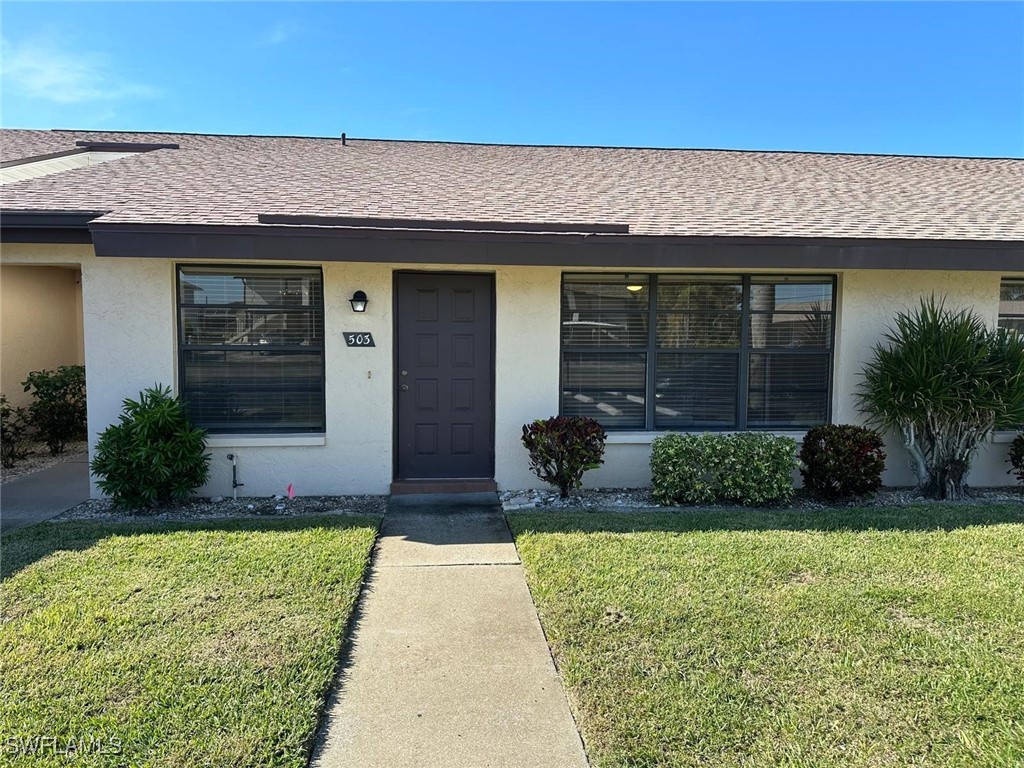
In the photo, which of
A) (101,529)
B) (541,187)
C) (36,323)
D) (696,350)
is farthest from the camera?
(36,323)

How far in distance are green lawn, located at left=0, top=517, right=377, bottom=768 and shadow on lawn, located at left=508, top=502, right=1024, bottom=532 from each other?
5.84 ft

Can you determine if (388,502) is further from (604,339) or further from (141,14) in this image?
(141,14)

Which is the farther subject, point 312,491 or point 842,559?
point 312,491

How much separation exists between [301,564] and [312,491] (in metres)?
2.35

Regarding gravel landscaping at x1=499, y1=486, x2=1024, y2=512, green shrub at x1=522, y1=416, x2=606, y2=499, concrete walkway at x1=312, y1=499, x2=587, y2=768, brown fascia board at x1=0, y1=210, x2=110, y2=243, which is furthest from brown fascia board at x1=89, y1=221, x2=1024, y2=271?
concrete walkway at x1=312, y1=499, x2=587, y2=768

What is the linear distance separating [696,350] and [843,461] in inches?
75.6

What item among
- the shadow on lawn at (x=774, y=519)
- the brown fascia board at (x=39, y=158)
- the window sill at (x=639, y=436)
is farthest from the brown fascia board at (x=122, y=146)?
the shadow on lawn at (x=774, y=519)

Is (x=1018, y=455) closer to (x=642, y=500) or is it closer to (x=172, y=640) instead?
(x=642, y=500)

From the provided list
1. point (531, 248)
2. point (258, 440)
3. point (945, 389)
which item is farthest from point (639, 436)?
point (258, 440)

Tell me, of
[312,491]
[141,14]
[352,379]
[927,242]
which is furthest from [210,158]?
[927,242]

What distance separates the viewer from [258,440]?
22.0ft

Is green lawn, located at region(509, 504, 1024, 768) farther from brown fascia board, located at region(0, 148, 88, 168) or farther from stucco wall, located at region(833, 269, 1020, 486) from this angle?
brown fascia board, located at region(0, 148, 88, 168)

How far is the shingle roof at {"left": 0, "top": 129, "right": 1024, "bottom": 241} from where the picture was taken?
660cm

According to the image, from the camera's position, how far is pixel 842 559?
477cm
